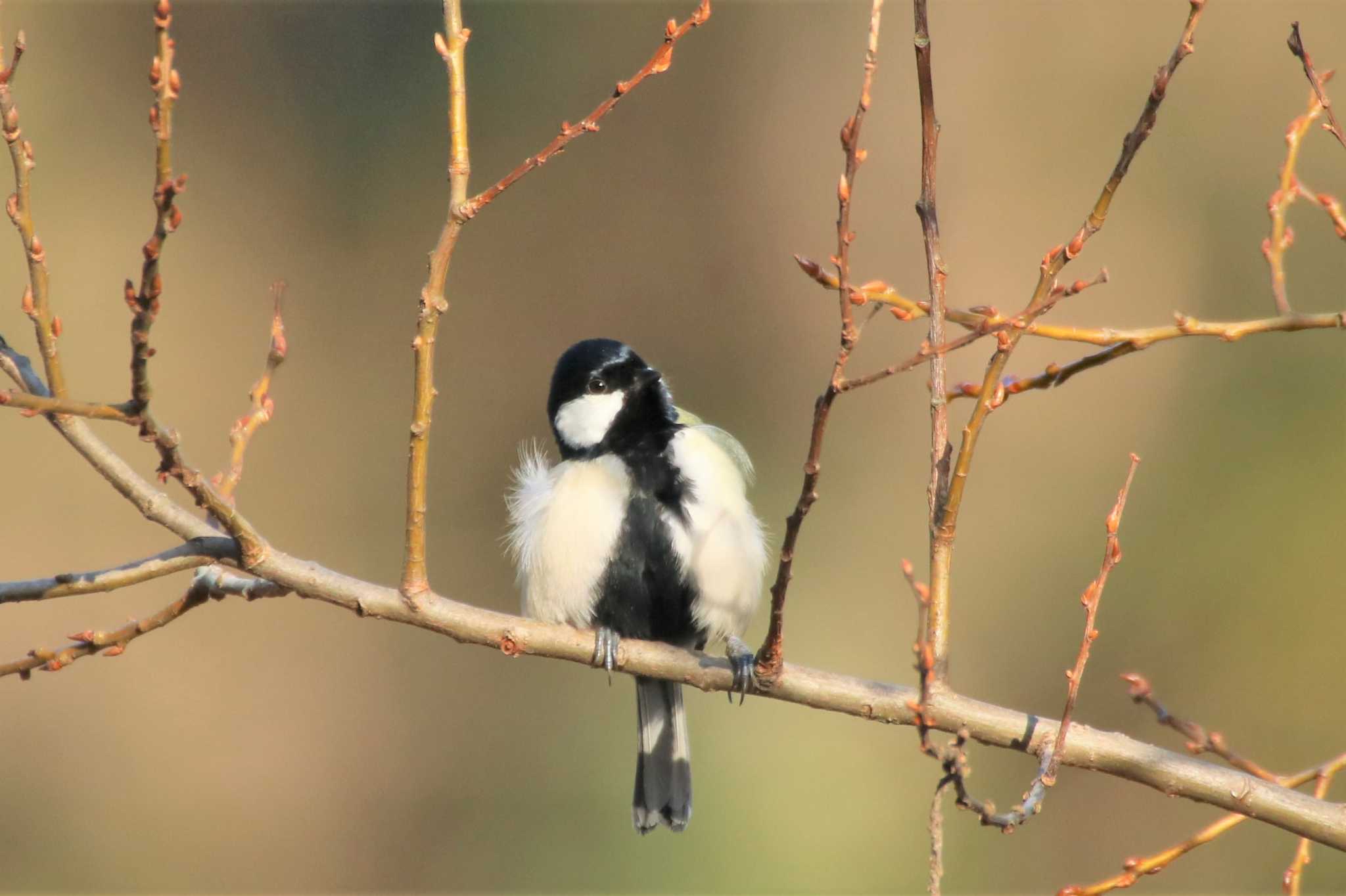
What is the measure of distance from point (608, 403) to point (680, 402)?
4.71 meters

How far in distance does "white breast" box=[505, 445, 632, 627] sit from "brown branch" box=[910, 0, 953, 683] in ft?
3.89

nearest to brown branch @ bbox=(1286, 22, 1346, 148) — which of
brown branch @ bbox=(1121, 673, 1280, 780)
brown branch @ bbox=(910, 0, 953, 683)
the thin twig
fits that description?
brown branch @ bbox=(910, 0, 953, 683)

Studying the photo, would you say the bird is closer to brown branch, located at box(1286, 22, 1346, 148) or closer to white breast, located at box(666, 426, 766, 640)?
white breast, located at box(666, 426, 766, 640)

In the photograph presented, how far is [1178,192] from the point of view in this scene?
7.95 meters

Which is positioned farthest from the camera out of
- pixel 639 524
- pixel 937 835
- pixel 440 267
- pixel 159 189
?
pixel 639 524

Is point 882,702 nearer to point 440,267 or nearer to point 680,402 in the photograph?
point 440,267

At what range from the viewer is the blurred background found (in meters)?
7.29

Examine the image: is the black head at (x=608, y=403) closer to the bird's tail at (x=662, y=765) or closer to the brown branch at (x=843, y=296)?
the bird's tail at (x=662, y=765)

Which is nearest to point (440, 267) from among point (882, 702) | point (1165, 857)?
point (882, 702)

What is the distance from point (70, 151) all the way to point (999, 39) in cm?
619

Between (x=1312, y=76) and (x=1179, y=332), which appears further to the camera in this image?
(x=1312, y=76)

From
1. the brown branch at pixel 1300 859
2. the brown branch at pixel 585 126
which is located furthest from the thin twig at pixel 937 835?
the brown branch at pixel 585 126

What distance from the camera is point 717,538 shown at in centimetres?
324

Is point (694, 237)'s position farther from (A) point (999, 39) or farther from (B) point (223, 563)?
(B) point (223, 563)
